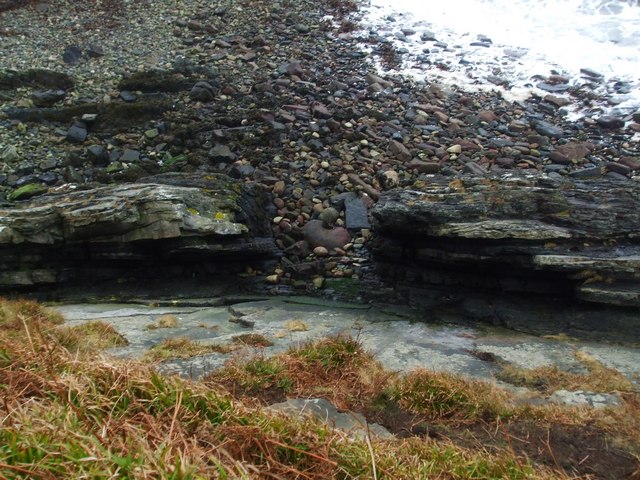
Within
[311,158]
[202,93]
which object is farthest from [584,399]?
[202,93]

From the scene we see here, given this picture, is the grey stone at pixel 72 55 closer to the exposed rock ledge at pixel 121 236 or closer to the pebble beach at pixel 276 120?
the pebble beach at pixel 276 120

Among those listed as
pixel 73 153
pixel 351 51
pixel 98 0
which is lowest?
pixel 73 153

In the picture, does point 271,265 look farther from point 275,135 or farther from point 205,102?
point 205,102

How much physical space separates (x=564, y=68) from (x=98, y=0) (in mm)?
16861

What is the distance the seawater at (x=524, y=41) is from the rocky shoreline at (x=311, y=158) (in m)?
1.28

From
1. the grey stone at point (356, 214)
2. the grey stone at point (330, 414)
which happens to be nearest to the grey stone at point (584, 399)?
the grey stone at point (330, 414)

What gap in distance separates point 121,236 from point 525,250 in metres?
6.24

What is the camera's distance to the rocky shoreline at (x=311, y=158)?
313 inches

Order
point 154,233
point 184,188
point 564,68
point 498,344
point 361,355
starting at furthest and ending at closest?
point 564,68 < point 184,188 < point 154,233 < point 498,344 < point 361,355

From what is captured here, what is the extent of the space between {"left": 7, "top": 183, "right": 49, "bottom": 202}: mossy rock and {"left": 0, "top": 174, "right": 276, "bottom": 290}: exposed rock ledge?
2.39 m

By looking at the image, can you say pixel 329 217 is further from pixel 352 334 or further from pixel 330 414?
pixel 330 414

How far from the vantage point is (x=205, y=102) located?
15141 millimetres

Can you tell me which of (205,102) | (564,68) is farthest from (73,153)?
(564,68)

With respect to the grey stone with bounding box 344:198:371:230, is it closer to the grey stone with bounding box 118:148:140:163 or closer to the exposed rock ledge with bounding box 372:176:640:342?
the exposed rock ledge with bounding box 372:176:640:342
